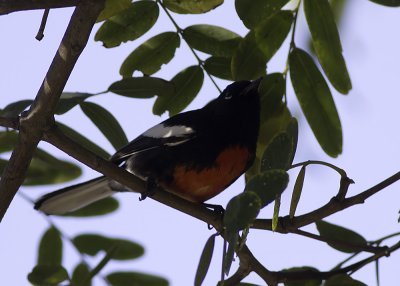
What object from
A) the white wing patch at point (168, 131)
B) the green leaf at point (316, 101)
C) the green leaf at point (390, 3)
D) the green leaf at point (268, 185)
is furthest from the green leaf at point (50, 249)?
the green leaf at point (390, 3)

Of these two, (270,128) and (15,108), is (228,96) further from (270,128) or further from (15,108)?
(15,108)

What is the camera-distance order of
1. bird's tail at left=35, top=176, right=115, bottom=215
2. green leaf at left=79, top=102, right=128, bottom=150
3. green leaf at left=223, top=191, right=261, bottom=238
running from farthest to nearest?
bird's tail at left=35, top=176, right=115, bottom=215 → green leaf at left=79, top=102, right=128, bottom=150 → green leaf at left=223, top=191, right=261, bottom=238

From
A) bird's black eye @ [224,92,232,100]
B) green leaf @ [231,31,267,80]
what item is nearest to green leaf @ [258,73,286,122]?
green leaf @ [231,31,267,80]

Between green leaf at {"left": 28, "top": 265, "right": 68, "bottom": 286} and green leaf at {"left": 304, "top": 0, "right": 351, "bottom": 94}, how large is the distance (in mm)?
1433

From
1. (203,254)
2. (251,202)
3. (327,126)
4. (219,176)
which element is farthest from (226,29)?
(251,202)

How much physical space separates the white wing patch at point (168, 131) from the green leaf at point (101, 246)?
78 centimetres

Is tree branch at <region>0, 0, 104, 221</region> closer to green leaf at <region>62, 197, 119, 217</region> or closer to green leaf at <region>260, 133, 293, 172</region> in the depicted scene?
green leaf at <region>260, 133, 293, 172</region>

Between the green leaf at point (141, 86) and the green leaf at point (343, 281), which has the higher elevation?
the green leaf at point (141, 86)

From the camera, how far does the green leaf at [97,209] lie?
12.8 ft

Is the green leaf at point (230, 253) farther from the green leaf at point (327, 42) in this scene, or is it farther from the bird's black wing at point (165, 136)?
the bird's black wing at point (165, 136)

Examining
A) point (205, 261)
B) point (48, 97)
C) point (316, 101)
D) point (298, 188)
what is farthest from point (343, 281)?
point (48, 97)

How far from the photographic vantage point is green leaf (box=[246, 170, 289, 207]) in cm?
214

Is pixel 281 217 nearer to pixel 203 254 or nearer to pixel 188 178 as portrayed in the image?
pixel 203 254

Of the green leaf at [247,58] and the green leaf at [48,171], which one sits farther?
the green leaf at [48,171]
